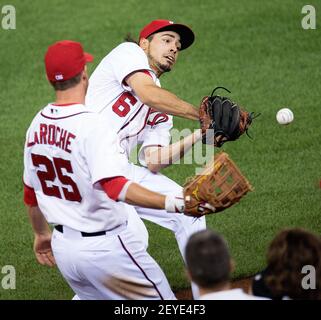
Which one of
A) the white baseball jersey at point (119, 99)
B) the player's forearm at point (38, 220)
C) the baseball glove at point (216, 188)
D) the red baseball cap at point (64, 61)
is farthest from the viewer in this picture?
the white baseball jersey at point (119, 99)

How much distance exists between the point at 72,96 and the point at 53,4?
10318 mm

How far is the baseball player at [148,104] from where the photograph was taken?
710 centimetres

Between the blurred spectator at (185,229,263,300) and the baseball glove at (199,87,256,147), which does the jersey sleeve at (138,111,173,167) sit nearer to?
the baseball glove at (199,87,256,147)

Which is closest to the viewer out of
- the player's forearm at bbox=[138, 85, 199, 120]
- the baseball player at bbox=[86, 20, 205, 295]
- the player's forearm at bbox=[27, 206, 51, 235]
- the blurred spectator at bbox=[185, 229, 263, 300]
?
the blurred spectator at bbox=[185, 229, 263, 300]

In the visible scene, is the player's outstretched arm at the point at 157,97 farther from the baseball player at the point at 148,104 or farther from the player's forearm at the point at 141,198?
the player's forearm at the point at 141,198

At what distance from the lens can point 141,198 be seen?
220 inches

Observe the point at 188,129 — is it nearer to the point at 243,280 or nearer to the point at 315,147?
the point at 315,147

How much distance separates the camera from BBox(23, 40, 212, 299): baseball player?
19.0 feet

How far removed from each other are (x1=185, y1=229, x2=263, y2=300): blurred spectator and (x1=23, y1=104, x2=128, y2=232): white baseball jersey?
114cm

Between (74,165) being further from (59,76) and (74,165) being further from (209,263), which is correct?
(209,263)

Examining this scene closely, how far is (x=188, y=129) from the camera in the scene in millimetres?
11398

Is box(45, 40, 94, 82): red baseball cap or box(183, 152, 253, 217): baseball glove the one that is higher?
box(45, 40, 94, 82): red baseball cap

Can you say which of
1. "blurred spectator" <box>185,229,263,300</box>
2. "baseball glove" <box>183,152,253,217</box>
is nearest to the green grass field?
"baseball glove" <box>183,152,253,217</box>

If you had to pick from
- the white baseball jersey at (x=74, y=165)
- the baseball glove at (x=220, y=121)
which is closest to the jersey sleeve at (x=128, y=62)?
the baseball glove at (x=220, y=121)
